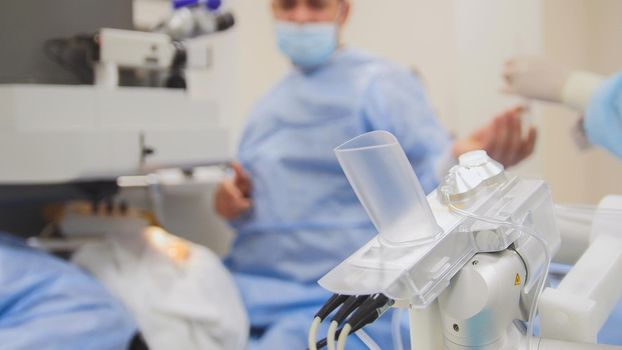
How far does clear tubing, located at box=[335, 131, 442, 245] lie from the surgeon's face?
33.7 inches

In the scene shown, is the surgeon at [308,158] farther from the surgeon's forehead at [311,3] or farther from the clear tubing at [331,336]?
the clear tubing at [331,336]

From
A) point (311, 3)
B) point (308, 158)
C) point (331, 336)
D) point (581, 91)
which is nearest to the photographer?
point (331, 336)

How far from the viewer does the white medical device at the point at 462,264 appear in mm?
413

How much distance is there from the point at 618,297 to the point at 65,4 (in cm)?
109

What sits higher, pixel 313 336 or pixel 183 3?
pixel 183 3

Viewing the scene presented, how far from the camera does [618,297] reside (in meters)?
0.54

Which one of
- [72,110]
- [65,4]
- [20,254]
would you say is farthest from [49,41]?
[20,254]

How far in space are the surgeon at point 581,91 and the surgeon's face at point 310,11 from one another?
422 mm

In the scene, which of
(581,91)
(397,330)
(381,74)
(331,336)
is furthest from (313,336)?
(381,74)

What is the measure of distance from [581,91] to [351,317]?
672 mm

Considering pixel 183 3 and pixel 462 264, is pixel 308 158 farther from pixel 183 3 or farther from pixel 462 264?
pixel 462 264

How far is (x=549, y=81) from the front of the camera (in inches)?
37.5

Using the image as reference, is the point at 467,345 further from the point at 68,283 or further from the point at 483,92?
the point at 483,92

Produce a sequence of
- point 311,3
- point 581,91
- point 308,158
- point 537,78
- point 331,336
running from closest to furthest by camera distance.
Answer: point 331,336, point 581,91, point 537,78, point 308,158, point 311,3
